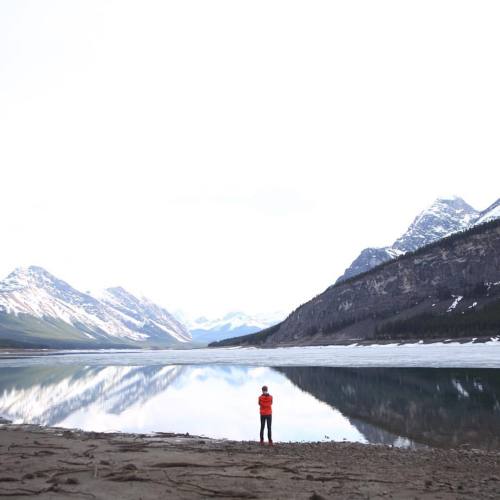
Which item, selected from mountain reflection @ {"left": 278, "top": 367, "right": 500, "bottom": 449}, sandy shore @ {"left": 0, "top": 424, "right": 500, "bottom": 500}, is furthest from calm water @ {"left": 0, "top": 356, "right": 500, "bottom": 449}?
sandy shore @ {"left": 0, "top": 424, "right": 500, "bottom": 500}

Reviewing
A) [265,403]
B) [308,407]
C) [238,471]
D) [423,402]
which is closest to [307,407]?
[308,407]

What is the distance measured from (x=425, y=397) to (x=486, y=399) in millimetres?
5543

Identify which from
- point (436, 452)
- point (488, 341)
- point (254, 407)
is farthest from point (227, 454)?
point (488, 341)

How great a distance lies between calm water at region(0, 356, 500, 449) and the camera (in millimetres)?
35344

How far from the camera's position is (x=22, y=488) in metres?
17.7

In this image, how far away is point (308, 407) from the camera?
47812 mm

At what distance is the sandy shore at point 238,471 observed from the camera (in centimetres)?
1769

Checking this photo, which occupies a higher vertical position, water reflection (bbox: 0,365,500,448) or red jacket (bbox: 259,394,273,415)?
red jacket (bbox: 259,394,273,415)

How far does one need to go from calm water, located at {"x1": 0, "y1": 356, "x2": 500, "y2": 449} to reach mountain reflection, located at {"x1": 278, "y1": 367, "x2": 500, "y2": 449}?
0.22ft

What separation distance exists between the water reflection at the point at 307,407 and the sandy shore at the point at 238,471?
664 cm

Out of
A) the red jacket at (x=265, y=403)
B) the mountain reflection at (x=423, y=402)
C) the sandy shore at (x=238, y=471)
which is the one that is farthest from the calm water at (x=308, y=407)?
the sandy shore at (x=238, y=471)

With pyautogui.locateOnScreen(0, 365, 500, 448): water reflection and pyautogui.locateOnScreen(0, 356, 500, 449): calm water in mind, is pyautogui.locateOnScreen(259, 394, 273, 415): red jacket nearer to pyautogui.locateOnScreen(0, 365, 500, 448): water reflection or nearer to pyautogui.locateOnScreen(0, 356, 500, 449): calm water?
pyautogui.locateOnScreen(0, 356, 500, 449): calm water

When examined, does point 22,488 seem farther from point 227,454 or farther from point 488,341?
point 488,341

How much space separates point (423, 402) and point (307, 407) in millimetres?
10089
